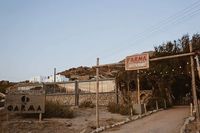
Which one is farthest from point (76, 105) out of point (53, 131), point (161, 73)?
point (53, 131)

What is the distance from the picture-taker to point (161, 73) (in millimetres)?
37281

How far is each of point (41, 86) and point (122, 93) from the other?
1132 cm

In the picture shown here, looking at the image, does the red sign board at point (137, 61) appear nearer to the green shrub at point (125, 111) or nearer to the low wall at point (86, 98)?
the green shrub at point (125, 111)

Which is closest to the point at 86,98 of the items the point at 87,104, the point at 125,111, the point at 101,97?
the point at 101,97

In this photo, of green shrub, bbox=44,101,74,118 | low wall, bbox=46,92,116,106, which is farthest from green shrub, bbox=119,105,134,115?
low wall, bbox=46,92,116,106

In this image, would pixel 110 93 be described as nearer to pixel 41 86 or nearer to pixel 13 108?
pixel 41 86

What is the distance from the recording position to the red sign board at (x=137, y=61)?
19.5 meters

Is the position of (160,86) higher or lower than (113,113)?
higher

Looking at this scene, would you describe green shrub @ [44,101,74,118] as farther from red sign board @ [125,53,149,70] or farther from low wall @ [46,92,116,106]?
low wall @ [46,92,116,106]

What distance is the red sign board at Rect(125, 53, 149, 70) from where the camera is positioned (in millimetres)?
19484

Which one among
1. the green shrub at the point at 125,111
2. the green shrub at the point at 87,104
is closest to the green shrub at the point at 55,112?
the green shrub at the point at 125,111

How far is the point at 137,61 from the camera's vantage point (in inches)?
779

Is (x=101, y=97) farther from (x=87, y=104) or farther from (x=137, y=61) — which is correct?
(x=137, y=61)

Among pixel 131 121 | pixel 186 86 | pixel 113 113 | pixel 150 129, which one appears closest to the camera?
pixel 150 129
